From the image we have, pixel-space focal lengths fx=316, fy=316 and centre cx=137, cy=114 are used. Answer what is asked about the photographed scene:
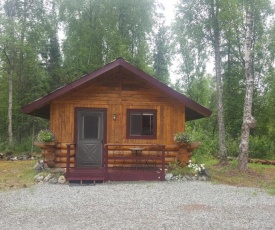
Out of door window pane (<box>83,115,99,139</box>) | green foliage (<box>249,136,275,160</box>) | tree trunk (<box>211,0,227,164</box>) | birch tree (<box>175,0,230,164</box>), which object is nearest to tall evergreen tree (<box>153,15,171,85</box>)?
green foliage (<box>249,136,275,160</box>)

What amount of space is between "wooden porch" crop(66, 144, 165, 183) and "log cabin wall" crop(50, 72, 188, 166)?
1.14ft

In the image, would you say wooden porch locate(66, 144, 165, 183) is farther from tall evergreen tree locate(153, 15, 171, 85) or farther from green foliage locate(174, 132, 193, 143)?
tall evergreen tree locate(153, 15, 171, 85)

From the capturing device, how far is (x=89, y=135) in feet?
39.6

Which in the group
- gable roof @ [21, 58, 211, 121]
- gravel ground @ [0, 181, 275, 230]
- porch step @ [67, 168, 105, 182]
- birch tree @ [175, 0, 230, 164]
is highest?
birch tree @ [175, 0, 230, 164]

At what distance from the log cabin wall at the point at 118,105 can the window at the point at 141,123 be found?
154mm

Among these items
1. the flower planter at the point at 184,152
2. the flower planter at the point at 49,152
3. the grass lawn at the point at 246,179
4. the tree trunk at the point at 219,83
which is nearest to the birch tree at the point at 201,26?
the tree trunk at the point at 219,83

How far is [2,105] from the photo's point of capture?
23094 millimetres

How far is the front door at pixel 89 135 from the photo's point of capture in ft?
39.4

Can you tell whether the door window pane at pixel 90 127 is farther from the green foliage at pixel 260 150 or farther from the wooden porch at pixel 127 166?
the green foliage at pixel 260 150

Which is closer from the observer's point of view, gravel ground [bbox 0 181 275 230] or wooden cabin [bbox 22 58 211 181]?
gravel ground [bbox 0 181 275 230]

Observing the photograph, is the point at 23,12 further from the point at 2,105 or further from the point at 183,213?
the point at 183,213

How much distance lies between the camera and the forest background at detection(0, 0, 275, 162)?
20.8m

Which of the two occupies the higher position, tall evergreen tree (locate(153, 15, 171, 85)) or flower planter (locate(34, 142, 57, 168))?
tall evergreen tree (locate(153, 15, 171, 85))

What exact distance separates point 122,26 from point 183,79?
11.1 metres
